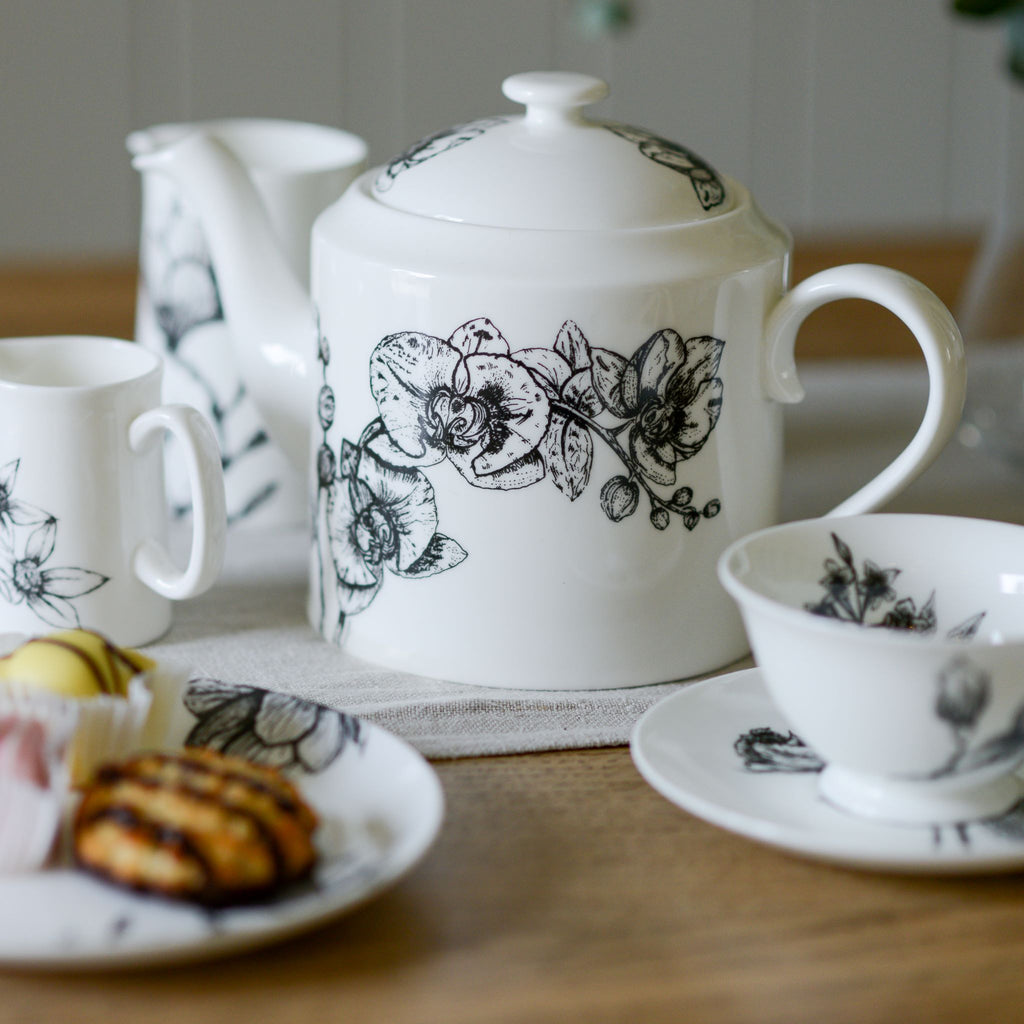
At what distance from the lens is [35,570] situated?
51cm

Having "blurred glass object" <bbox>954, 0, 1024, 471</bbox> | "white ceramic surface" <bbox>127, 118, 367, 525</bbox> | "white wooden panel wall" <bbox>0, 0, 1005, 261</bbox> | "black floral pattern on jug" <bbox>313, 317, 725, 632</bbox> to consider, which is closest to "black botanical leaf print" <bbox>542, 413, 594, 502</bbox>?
"black floral pattern on jug" <bbox>313, 317, 725, 632</bbox>

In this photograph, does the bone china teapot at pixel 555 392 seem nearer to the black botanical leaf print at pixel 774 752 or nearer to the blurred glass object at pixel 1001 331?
the black botanical leaf print at pixel 774 752

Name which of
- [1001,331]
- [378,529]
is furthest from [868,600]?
[1001,331]

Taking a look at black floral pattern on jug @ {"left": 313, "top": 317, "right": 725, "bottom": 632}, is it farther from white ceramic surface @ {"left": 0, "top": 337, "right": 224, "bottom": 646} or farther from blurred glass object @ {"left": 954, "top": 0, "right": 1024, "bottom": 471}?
blurred glass object @ {"left": 954, "top": 0, "right": 1024, "bottom": 471}

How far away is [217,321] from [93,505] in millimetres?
167

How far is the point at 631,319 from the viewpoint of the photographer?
471mm

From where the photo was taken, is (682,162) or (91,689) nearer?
(91,689)

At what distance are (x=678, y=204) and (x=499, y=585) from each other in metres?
0.15

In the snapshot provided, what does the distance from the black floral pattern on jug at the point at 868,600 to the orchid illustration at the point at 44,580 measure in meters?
0.26

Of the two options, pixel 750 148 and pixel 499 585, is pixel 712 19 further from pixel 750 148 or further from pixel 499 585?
pixel 499 585

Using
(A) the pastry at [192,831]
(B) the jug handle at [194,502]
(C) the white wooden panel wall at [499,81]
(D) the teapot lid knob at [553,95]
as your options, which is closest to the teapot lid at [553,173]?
(D) the teapot lid knob at [553,95]

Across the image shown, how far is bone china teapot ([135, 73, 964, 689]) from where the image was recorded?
0.47 m

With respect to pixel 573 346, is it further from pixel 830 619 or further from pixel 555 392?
pixel 830 619

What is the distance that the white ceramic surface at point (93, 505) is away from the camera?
1.64 ft
